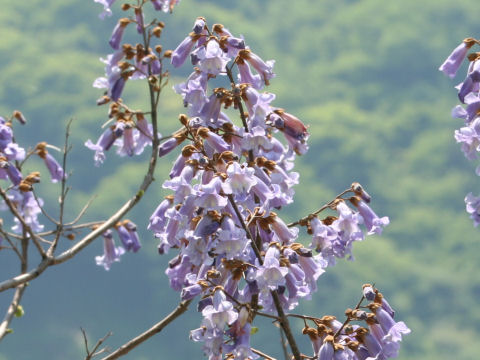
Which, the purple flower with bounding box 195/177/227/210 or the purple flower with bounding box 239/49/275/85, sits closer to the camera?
the purple flower with bounding box 195/177/227/210

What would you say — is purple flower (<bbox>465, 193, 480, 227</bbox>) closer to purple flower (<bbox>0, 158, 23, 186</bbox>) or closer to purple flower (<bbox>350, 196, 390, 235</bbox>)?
purple flower (<bbox>350, 196, 390, 235</bbox>)

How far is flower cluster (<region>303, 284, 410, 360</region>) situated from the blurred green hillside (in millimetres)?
9771

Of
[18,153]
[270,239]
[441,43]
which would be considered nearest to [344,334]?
[270,239]

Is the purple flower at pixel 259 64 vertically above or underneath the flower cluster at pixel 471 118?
above

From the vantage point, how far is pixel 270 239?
8.19ft

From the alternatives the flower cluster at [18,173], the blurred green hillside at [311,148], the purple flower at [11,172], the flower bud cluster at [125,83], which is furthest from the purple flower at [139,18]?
the blurred green hillside at [311,148]

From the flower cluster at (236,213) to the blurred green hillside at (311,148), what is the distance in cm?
935

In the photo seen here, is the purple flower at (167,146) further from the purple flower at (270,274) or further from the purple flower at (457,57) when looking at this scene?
the purple flower at (457,57)

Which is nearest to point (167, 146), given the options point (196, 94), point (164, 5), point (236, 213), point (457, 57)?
point (196, 94)

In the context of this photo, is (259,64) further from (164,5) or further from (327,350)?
(164,5)

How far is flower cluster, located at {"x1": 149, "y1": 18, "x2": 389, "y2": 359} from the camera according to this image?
7.52ft

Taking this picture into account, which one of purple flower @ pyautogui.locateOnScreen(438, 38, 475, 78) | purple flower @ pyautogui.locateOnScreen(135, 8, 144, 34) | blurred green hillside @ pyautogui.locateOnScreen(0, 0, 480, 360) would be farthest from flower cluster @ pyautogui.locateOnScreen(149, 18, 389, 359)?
blurred green hillside @ pyautogui.locateOnScreen(0, 0, 480, 360)

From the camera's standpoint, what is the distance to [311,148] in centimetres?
1430

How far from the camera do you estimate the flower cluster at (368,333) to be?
7.83ft
